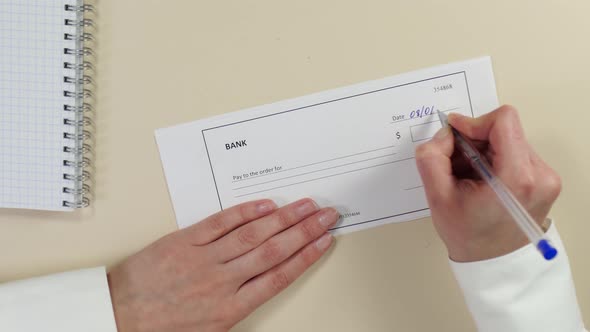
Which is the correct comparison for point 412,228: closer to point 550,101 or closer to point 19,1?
point 550,101

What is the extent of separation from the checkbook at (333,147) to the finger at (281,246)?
0.03 m

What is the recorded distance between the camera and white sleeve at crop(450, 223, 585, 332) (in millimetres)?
571

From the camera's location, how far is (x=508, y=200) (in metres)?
0.51

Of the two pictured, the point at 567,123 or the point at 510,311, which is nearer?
the point at 510,311

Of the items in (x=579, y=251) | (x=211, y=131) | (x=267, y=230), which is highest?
(x=211, y=131)

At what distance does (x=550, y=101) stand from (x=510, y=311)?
0.31 meters

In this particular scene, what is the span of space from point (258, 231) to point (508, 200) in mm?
334

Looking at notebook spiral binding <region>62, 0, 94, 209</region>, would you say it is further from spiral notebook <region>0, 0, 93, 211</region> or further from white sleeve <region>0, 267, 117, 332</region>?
white sleeve <region>0, 267, 117, 332</region>

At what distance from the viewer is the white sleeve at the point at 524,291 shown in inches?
22.5

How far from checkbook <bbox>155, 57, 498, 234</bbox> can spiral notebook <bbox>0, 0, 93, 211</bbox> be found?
127 mm

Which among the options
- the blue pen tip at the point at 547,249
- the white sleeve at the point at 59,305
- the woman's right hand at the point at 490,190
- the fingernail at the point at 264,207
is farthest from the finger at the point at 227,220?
the blue pen tip at the point at 547,249

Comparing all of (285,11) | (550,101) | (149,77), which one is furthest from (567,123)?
(149,77)

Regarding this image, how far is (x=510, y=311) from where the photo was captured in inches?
22.9

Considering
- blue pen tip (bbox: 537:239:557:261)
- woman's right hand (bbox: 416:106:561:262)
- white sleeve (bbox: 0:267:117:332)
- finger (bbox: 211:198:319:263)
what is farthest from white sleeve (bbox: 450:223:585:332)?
white sleeve (bbox: 0:267:117:332)
